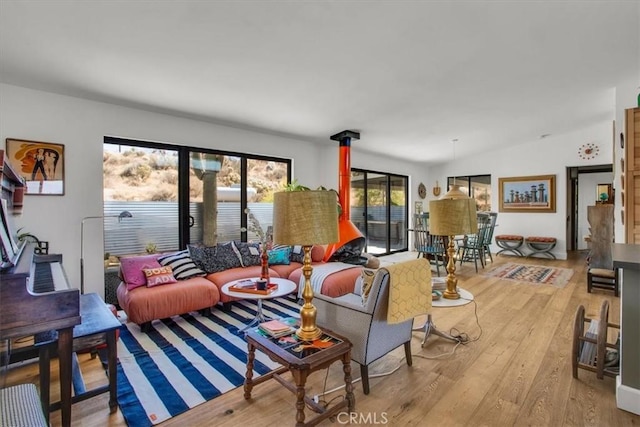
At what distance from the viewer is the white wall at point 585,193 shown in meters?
8.01

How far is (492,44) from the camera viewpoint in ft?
9.34

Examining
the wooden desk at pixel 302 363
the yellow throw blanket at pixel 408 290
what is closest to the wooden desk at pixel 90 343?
the wooden desk at pixel 302 363

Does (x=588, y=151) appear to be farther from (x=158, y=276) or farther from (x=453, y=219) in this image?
(x=158, y=276)

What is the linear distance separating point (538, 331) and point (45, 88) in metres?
5.41

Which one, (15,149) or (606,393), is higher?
(15,149)

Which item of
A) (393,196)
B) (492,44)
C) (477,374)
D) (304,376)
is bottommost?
(477,374)

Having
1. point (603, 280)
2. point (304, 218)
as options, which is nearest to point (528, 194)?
point (603, 280)

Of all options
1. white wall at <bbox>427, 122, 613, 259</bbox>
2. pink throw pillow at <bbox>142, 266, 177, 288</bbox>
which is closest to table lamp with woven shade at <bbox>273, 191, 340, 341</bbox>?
pink throw pillow at <bbox>142, 266, 177, 288</bbox>

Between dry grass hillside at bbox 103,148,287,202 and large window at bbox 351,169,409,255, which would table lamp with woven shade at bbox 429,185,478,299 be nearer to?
dry grass hillside at bbox 103,148,287,202

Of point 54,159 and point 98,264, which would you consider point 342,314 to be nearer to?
point 98,264

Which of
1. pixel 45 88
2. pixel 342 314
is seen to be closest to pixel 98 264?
pixel 45 88

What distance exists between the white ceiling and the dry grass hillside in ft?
2.05

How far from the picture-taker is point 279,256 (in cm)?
429

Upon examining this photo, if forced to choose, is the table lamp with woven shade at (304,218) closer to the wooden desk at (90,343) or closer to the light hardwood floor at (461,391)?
the light hardwood floor at (461,391)
